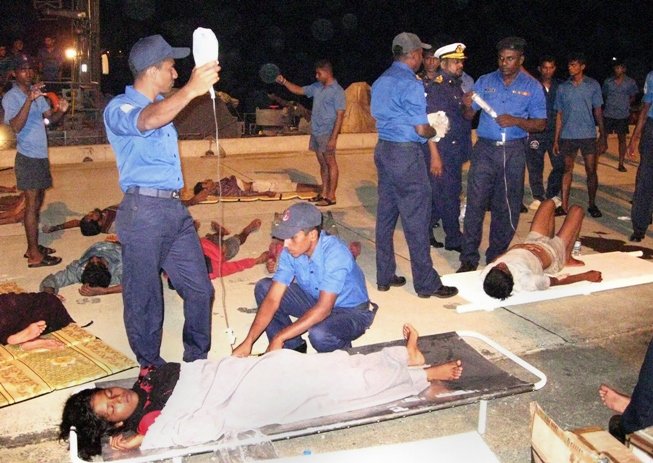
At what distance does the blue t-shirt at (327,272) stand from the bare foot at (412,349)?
0.44 meters

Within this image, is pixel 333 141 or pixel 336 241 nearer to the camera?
pixel 336 241

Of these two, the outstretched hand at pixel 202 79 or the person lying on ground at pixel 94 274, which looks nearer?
the outstretched hand at pixel 202 79

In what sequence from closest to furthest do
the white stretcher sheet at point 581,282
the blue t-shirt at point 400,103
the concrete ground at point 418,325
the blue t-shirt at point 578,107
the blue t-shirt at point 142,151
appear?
1. the concrete ground at point 418,325
2. the blue t-shirt at point 142,151
3. the blue t-shirt at point 400,103
4. the white stretcher sheet at point 581,282
5. the blue t-shirt at point 578,107

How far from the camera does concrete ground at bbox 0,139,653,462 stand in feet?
13.0

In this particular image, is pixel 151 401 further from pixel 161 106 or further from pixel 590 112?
pixel 590 112

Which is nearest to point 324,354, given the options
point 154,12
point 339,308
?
point 339,308

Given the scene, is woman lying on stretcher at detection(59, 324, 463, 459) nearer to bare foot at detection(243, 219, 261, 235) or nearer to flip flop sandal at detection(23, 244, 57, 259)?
flip flop sandal at detection(23, 244, 57, 259)

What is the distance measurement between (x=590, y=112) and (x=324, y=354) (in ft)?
19.1

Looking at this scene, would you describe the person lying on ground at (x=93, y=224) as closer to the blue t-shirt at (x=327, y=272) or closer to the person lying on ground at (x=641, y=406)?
the blue t-shirt at (x=327, y=272)

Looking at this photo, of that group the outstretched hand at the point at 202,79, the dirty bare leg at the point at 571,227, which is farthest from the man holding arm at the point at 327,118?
the outstretched hand at the point at 202,79

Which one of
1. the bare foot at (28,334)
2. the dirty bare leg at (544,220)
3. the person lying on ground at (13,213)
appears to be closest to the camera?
the bare foot at (28,334)

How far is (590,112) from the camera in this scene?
8.33m

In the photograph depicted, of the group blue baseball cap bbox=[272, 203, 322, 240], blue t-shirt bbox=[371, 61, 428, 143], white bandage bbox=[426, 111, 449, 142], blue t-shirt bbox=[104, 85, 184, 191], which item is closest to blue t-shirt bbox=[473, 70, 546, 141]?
white bandage bbox=[426, 111, 449, 142]

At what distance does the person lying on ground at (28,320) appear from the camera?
4.77 meters
